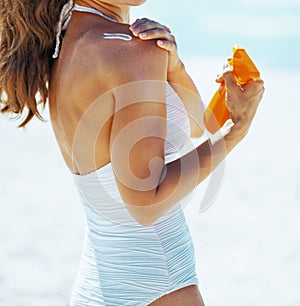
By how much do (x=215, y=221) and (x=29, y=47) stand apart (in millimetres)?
3624

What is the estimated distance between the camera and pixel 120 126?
5.40ft

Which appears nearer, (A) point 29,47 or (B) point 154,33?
(B) point 154,33

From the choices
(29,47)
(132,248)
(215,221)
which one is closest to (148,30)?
(29,47)

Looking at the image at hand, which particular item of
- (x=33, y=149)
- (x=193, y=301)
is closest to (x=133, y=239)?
(x=193, y=301)

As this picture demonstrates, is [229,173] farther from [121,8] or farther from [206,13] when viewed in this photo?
[206,13]

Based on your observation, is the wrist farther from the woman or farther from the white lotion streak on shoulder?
the white lotion streak on shoulder

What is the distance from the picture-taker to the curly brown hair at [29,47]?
188cm

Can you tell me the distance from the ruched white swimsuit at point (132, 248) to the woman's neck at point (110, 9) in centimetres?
20

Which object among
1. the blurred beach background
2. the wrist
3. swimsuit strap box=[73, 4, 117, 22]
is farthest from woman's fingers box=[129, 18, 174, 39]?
the blurred beach background

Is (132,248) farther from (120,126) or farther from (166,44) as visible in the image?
(166,44)

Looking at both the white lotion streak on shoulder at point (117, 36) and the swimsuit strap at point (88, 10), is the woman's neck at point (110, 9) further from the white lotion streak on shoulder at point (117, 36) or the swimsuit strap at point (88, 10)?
the white lotion streak on shoulder at point (117, 36)

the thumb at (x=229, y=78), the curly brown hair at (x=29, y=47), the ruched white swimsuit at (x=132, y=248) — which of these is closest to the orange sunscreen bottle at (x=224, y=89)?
the thumb at (x=229, y=78)

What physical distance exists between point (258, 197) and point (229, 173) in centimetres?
59

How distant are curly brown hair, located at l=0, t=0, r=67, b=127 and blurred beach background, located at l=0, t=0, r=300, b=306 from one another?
2.47 meters
